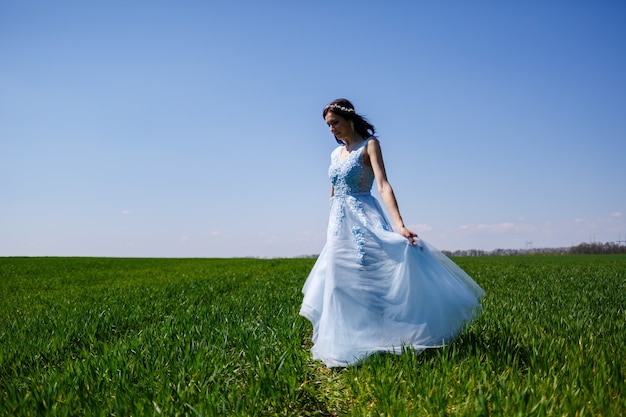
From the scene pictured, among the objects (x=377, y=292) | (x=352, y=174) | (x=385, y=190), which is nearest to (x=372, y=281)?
(x=377, y=292)

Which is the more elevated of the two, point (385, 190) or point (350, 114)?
point (350, 114)

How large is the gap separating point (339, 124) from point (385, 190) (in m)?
1.04

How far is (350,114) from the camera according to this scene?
518cm

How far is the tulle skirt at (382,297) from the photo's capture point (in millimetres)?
4637

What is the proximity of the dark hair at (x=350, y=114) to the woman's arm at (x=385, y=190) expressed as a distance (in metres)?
0.33

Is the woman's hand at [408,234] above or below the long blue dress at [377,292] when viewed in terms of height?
above

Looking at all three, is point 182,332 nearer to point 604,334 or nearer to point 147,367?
point 147,367

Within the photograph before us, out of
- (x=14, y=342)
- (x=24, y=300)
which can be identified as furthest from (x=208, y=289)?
(x=14, y=342)

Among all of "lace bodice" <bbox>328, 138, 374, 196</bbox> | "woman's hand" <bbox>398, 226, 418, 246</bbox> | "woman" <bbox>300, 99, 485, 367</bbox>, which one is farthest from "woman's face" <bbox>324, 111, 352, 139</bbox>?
"woman's hand" <bbox>398, 226, 418, 246</bbox>

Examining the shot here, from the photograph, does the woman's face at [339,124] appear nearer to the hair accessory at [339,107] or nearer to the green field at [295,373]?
the hair accessory at [339,107]

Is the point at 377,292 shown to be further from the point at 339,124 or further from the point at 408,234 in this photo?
the point at 339,124

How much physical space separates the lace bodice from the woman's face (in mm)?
246

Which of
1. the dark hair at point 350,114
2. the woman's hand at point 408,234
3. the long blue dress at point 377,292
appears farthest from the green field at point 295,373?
the dark hair at point 350,114

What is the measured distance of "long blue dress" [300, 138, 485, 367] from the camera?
15.2 ft
